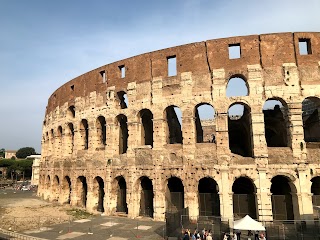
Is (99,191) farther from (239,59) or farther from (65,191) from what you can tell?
(239,59)

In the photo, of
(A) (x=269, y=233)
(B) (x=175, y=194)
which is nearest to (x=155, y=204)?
(B) (x=175, y=194)

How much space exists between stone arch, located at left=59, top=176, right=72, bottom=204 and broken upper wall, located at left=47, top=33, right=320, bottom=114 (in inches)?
488

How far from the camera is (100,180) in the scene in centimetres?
2191

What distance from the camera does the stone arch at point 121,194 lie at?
20.1 m

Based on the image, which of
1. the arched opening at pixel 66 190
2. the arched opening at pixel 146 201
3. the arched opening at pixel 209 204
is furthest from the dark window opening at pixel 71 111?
the arched opening at pixel 209 204

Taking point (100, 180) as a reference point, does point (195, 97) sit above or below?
above

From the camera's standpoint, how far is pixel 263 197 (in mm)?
15219

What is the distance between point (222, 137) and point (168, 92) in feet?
16.7

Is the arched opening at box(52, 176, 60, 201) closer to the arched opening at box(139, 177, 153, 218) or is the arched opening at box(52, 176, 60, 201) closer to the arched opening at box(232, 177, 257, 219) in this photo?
the arched opening at box(139, 177, 153, 218)

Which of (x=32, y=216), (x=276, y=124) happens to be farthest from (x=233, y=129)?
(x=32, y=216)

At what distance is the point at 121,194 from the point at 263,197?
35.8 feet

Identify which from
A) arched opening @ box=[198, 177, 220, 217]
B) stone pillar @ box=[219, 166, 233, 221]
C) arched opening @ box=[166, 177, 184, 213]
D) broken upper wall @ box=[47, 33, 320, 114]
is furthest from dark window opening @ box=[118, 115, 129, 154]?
stone pillar @ box=[219, 166, 233, 221]

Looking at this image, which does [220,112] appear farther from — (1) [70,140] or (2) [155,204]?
(1) [70,140]

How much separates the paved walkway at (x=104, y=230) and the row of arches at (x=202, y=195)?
198 cm
